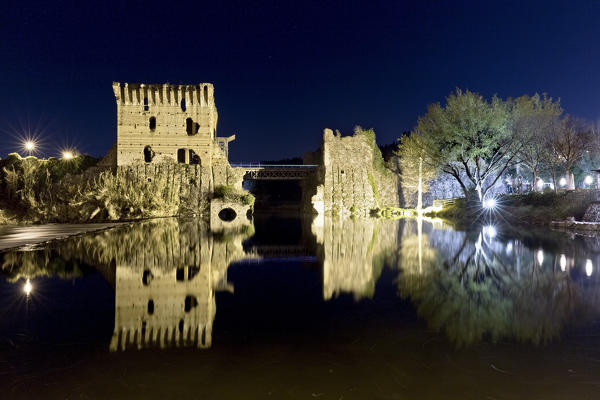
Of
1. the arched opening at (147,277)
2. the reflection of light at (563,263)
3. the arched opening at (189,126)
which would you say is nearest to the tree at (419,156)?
the reflection of light at (563,263)

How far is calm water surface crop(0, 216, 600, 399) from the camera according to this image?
8.31ft

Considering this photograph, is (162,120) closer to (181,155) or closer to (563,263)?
(181,155)

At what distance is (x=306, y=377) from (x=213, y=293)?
2.81 metres

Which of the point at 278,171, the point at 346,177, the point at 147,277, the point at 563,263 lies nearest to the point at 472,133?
the point at 346,177

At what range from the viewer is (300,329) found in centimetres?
368

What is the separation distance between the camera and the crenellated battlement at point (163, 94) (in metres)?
28.1

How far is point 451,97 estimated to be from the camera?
72.7 ft

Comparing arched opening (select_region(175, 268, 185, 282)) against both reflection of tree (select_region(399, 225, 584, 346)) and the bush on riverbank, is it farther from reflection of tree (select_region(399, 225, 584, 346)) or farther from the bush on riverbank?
the bush on riverbank

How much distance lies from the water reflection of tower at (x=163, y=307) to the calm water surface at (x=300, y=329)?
0.03m

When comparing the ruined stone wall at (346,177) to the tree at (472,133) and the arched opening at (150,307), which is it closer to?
the tree at (472,133)

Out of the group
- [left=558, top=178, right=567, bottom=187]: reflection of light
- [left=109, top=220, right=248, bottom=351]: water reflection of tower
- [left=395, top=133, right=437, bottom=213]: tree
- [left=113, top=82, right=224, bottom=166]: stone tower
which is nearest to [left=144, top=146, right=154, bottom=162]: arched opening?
[left=113, top=82, right=224, bottom=166]: stone tower

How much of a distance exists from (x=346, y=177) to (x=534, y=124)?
15984 mm

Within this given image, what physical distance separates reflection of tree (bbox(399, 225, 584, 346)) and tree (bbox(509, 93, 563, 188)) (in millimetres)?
15960

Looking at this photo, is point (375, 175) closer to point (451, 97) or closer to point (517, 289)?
point (451, 97)
